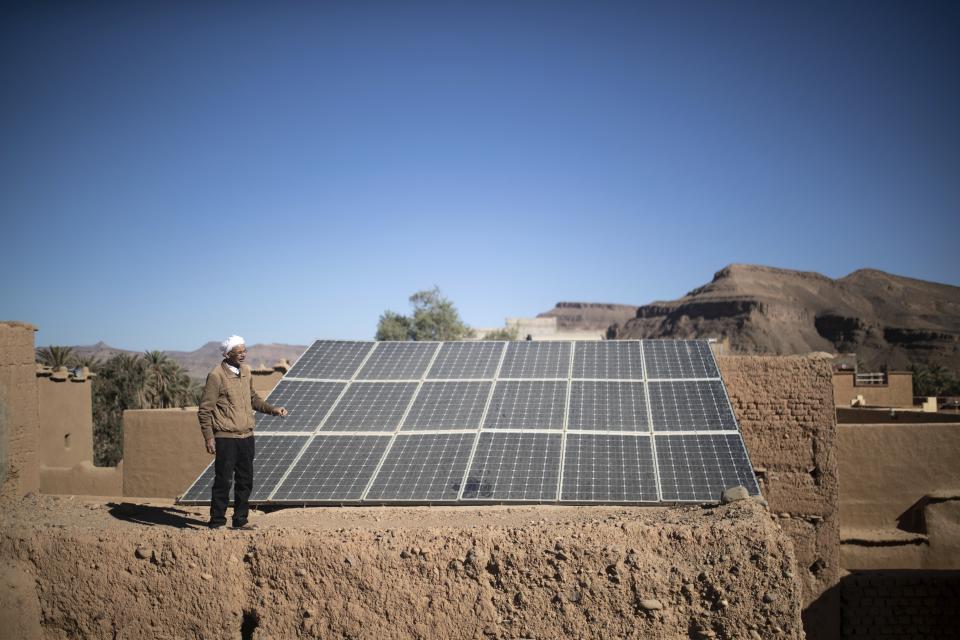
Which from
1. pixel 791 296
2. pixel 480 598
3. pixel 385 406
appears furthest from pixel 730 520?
pixel 791 296

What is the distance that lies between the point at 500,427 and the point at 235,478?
3.72 m

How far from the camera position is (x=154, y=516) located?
7191 millimetres

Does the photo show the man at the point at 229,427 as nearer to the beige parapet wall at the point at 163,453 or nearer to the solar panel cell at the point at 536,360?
the solar panel cell at the point at 536,360

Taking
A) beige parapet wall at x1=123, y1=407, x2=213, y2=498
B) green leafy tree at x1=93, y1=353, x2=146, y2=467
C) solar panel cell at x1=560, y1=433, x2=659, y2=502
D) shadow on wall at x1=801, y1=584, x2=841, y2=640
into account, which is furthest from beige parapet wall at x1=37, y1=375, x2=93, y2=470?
shadow on wall at x1=801, y1=584, x2=841, y2=640

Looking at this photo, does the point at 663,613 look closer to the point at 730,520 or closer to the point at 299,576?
the point at 730,520

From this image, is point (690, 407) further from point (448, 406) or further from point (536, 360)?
point (448, 406)

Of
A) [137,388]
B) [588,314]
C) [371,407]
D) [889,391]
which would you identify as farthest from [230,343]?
[588,314]

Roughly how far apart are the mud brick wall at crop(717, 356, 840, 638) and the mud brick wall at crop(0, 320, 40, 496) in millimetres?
10030

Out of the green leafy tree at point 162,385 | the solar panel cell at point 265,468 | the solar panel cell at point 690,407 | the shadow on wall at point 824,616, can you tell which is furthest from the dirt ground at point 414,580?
the green leafy tree at point 162,385

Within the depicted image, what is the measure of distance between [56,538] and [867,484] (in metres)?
14.3

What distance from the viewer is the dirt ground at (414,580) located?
17.4ft

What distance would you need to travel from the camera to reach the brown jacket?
6320mm

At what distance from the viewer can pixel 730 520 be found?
18.5ft

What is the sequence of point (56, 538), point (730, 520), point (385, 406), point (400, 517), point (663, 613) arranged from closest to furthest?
point (663, 613)
point (730, 520)
point (56, 538)
point (400, 517)
point (385, 406)
